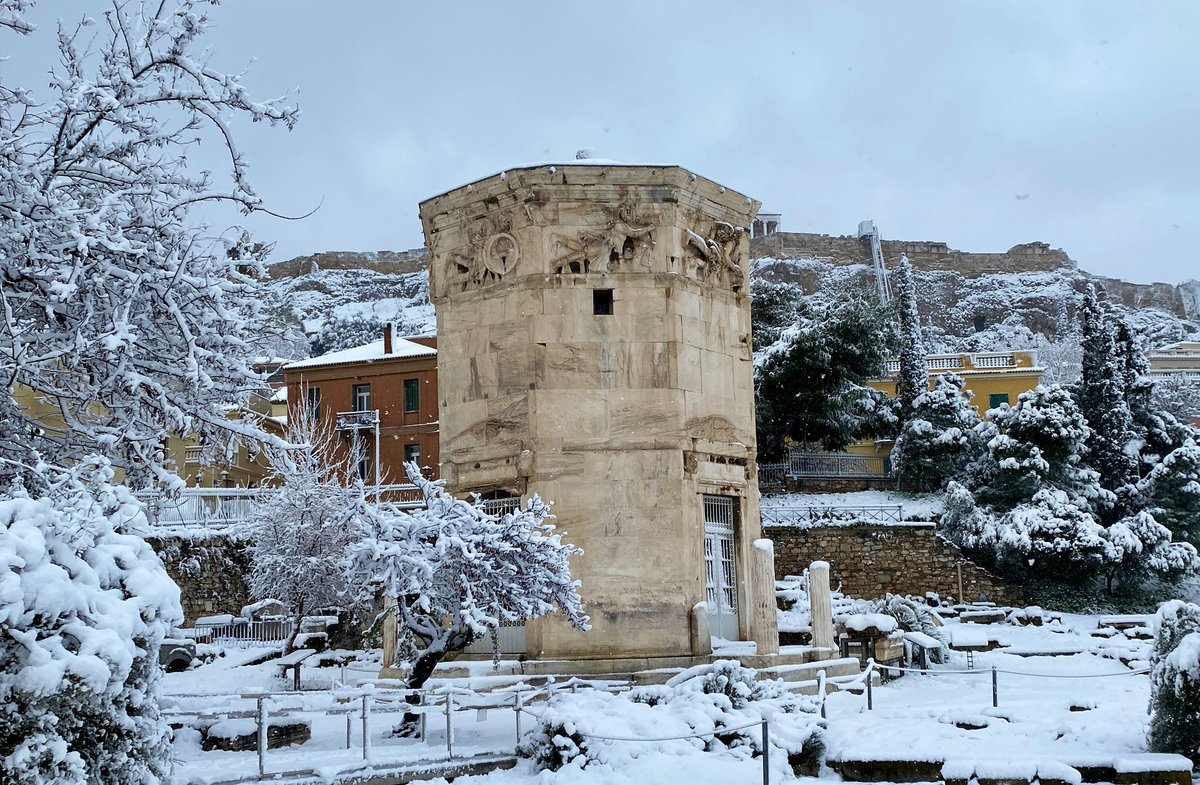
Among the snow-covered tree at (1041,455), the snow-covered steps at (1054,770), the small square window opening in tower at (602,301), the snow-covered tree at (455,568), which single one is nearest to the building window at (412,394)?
the snow-covered tree at (1041,455)

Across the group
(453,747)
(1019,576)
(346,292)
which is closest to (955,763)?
(453,747)

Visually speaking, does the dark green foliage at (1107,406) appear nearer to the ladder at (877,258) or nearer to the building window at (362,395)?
the building window at (362,395)

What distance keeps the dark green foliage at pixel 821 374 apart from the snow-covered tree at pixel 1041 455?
3925 mm

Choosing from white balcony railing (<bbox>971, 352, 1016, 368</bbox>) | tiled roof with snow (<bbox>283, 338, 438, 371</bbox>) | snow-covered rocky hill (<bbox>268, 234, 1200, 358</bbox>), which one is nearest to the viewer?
tiled roof with snow (<bbox>283, 338, 438, 371</bbox>)

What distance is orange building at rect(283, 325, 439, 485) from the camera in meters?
40.0

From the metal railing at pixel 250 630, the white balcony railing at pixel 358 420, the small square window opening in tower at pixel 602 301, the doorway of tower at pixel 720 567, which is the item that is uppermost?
the white balcony railing at pixel 358 420

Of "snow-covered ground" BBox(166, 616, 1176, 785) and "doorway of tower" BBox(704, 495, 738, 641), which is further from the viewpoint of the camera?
"doorway of tower" BBox(704, 495, 738, 641)

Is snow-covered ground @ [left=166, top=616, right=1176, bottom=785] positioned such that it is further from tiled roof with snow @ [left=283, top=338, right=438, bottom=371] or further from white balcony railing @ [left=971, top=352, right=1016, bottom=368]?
white balcony railing @ [left=971, top=352, right=1016, bottom=368]

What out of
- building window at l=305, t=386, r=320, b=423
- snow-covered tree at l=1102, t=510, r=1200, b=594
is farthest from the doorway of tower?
building window at l=305, t=386, r=320, b=423

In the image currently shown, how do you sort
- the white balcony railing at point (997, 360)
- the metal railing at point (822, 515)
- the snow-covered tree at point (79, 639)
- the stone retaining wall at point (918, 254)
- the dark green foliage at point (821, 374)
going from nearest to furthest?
the snow-covered tree at point (79, 639) < the metal railing at point (822, 515) < the dark green foliage at point (821, 374) < the white balcony railing at point (997, 360) < the stone retaining wall at point (918, 254)

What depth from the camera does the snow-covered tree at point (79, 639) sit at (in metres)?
5.51

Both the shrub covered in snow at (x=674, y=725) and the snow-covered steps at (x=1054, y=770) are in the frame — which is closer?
the snow-covered steps at (x=1054, y=770)

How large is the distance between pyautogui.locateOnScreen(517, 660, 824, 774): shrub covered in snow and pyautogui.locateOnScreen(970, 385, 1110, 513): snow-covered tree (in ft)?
67.3

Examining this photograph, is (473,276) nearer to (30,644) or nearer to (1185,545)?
(30,644)
